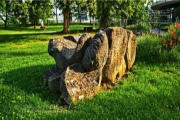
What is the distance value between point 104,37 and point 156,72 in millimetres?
2407

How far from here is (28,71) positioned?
31.0 feet

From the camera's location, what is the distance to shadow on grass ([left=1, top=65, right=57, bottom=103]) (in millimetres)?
6793

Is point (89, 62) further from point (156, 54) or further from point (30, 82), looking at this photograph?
point (156, 54)

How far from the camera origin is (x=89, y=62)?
21.1 ft

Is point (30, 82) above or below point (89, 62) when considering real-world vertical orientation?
below

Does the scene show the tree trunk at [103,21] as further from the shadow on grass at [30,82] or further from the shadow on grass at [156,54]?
the shadow on grass at [30,82]

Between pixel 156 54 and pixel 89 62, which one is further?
pixel 156 54

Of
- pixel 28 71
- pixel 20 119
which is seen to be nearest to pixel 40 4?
pixel 28 71

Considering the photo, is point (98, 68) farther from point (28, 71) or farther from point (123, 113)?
point (28, 71)

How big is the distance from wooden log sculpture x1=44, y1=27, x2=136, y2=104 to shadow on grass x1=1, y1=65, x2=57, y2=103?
30 cm

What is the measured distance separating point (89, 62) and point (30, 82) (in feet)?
7.46

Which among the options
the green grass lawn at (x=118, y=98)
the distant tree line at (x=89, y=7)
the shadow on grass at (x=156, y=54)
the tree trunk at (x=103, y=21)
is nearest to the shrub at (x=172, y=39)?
the shadow on grass at (x=156, y=54)

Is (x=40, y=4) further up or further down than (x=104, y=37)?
further up

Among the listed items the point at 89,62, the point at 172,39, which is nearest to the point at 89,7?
the point at 172,39
